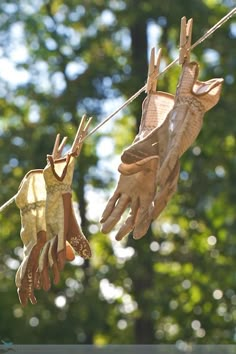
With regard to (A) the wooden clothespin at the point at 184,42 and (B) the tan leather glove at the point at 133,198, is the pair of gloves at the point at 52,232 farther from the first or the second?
(A) the wooden clothespin at the point at 184,42

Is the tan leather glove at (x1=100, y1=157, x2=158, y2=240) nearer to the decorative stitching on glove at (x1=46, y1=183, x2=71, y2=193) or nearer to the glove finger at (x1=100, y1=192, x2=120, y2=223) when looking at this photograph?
the glove finger at (x1=100, y1=192, x2=120, y2=223)

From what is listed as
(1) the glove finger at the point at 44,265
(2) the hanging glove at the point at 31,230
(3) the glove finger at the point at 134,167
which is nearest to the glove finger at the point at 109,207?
(3) the glove finger at the point at 134,167

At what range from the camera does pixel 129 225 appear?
3.87m

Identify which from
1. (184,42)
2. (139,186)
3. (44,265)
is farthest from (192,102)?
(44,265)

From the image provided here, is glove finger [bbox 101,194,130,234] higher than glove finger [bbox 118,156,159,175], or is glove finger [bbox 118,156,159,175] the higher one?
glove finger [bbox 118,156,159,175]

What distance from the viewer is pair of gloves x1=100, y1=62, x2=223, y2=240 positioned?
3740 mm

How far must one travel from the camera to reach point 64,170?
436 cm

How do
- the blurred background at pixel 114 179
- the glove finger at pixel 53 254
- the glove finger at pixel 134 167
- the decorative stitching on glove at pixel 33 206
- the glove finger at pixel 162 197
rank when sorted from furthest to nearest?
the blurred background at pixel 114 179, the decorative stitching on glove at pixel 33 206, the glove finger at pixel 53 254, the glove finger at pixel 134 167, the glove finger at pixel 162 197

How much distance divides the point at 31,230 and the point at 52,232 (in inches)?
5.9

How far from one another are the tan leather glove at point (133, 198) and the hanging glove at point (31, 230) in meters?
0.49

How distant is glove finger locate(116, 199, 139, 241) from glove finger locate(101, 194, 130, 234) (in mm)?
31

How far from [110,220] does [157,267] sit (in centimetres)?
836

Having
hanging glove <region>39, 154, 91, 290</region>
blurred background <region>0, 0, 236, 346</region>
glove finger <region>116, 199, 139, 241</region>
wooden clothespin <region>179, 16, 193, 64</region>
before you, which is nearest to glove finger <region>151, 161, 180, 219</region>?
glove finger <region>116, 199, 139, 241</region>

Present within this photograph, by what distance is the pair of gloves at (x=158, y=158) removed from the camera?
3.74 meters
